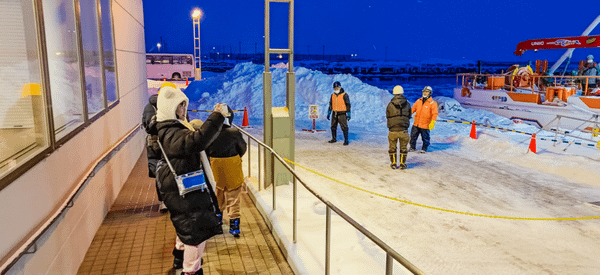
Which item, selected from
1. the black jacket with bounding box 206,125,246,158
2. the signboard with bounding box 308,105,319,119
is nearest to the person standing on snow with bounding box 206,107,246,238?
the black jacket with bounding box 206,125,246,158

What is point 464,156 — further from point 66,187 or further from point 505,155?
point 66,187

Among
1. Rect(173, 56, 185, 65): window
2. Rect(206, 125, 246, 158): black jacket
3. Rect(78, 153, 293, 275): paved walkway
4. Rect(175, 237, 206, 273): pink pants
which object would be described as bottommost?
Rect(78, 153, 293, 275): paved walkway

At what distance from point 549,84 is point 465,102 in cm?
383

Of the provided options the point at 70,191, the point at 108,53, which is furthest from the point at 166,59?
the point at 70,191

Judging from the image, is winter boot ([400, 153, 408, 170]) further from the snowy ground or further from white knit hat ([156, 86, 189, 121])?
white knit hat ([156, 86, 189, 121])

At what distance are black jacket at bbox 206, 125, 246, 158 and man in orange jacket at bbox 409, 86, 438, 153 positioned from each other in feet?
22.7

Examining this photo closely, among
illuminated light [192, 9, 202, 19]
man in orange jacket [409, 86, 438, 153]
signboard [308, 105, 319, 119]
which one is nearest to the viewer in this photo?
man in orange jacket [409, 86, 438, 153]

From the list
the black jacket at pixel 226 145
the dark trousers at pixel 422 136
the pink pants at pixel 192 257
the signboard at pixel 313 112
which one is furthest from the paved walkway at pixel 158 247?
the signboard at pixel 313 112

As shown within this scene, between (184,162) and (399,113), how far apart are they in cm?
659

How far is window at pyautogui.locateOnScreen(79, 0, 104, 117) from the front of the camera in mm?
5184

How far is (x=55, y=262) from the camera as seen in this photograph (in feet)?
11.2

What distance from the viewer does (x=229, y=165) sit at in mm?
4879

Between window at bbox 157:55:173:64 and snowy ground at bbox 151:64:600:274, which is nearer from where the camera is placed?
snowy ground at bbox 151:64:600:274

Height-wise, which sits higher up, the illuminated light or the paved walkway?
the illuminated light
